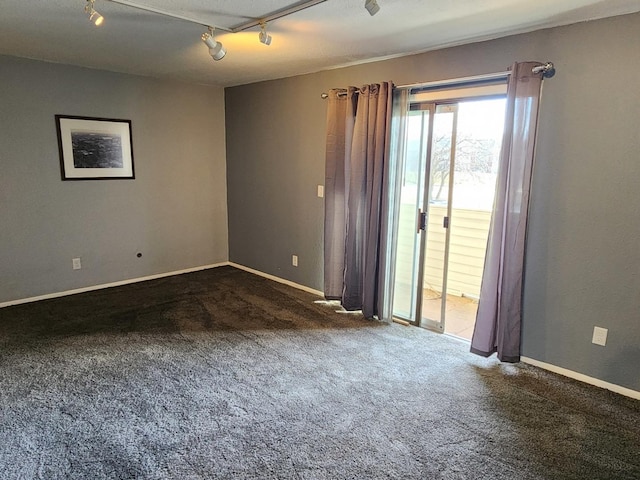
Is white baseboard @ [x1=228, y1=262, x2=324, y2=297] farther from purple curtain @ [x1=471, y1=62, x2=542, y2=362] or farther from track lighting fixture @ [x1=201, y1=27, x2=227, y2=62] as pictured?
track lighting fixture @ [x1=201, y1=27, x2=227, y2=62]

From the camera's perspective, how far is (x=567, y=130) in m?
2.72

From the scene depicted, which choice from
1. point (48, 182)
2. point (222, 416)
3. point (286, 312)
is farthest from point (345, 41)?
point (48, 182)

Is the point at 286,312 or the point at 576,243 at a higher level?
the point at 576,243

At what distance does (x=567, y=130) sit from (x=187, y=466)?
2.95 metres

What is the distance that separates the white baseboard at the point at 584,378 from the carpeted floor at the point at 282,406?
6 cm

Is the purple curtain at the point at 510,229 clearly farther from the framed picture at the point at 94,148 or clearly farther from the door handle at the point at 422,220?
the framed picture at the point at 94,148

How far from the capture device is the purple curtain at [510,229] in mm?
2783

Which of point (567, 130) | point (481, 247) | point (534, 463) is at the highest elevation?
point (567, 130)

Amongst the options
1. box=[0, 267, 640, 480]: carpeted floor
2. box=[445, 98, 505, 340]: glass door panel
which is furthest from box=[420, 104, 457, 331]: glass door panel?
box=[0, 267, 640, 480]: carpeted floor

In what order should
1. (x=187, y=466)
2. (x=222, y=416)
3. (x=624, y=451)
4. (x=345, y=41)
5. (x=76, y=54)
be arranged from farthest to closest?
(x=76, y=54) < (x=345, y=41) < (x=222, y=416) < (x=624, y=451) < (x=187, y=466)

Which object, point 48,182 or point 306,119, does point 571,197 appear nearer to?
point 306,119

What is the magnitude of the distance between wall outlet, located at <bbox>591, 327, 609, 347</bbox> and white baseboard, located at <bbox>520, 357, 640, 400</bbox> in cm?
26

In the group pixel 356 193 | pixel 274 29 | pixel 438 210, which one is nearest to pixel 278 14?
pixel 274 29

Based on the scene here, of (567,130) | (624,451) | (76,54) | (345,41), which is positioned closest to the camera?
(624,451)
